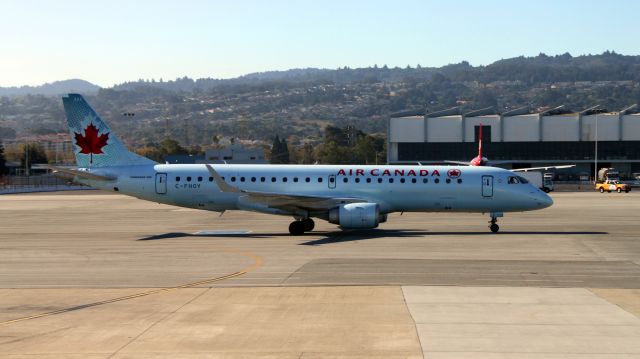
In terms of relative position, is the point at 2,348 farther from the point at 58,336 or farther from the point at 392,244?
the point at 392,244

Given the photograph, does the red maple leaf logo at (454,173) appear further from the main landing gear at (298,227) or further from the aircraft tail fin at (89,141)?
the aircraft tail fin at (89,141)

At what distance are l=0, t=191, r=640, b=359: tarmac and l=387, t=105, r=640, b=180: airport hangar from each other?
348ft

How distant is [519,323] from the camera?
17328 millimetres

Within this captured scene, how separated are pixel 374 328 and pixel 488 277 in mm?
8630

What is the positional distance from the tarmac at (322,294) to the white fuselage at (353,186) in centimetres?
162

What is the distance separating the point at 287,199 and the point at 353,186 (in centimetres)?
401

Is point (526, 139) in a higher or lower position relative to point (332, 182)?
higher

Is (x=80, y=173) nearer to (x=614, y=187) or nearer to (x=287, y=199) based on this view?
(x=287, y=199)

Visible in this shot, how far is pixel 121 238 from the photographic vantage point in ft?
123

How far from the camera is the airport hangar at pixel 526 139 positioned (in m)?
144

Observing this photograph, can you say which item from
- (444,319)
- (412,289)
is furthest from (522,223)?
(444,319)

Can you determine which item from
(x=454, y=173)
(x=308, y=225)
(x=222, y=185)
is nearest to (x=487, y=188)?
(x=454, y=173)

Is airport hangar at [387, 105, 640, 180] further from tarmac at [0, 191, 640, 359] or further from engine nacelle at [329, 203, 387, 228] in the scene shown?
engine nacelle at [329, 203, 387, 228]

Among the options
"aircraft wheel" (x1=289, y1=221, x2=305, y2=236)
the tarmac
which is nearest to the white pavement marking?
the tarmac
